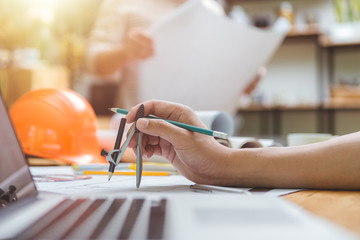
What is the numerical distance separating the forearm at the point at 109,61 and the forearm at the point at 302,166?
0.91 metres

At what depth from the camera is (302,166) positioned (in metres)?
0.50

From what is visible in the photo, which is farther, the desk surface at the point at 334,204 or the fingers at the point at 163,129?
the fingers at the point at 163,129

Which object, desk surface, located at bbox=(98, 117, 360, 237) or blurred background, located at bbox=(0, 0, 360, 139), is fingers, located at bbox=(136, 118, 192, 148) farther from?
blurred background, located at bbox=(0, 0, 360, 139)

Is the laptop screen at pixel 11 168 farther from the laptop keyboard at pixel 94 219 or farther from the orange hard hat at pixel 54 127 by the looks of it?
the orange hard hat at pixel 54 127

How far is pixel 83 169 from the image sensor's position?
0.70 metres

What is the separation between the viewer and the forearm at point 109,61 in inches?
54.4

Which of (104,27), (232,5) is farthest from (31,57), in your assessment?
(232,5)

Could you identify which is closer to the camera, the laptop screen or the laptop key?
the laptop key

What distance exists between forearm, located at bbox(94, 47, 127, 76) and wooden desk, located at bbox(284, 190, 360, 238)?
1003 mm

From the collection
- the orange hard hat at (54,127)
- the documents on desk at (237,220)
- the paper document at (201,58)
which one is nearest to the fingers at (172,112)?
the documents on desk at (237,220)

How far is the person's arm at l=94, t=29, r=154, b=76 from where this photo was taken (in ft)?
Answer: 3.75

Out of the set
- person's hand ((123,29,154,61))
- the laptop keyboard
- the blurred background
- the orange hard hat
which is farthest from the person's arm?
the laptop keyboard

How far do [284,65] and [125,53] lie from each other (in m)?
2.34

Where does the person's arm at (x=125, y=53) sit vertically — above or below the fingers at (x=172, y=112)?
above
